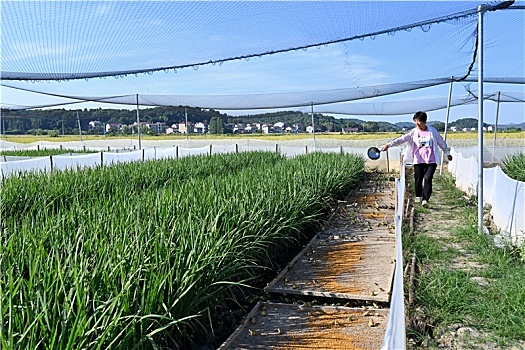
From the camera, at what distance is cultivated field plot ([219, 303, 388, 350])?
8.30 ft

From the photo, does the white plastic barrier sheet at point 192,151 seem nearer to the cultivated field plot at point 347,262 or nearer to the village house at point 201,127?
the village house at point 201,127

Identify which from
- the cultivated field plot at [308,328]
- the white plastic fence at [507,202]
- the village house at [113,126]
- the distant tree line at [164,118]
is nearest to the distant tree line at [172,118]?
the distant tree line at [164,118]

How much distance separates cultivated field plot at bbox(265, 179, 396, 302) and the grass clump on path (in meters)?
0.22

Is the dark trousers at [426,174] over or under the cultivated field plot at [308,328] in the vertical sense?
over

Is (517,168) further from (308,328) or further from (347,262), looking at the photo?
(308,328)

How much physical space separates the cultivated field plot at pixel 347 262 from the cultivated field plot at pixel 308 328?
235mm

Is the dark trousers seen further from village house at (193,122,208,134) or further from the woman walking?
Answer: village house at (193,122,208,134)

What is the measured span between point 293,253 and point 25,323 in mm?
2751

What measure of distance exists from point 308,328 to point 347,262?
129cm

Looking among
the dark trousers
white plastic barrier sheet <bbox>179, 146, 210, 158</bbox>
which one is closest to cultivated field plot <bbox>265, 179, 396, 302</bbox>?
the dark trousers

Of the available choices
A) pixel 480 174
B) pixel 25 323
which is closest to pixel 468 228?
pixel 480 174

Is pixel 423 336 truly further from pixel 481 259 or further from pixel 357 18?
pixel 357 18

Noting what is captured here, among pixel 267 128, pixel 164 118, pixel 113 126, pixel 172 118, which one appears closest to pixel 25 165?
pixel 164 118

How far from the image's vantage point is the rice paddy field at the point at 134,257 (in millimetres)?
1728
